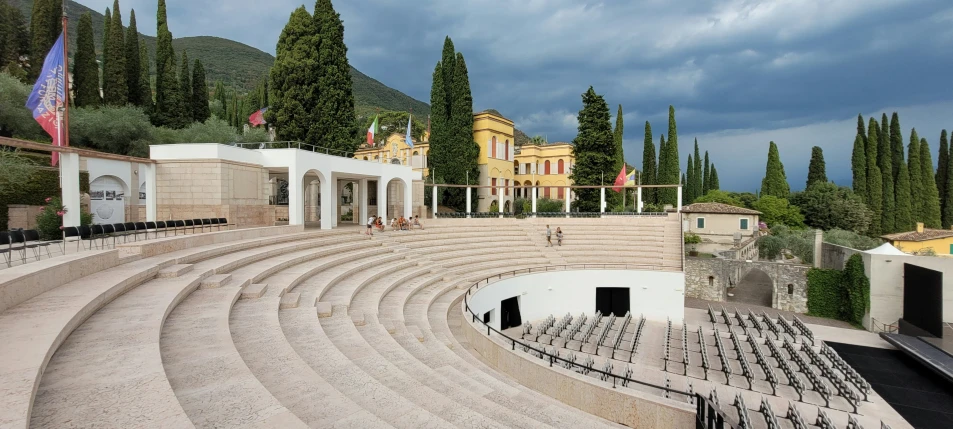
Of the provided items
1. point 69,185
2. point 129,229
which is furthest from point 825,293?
point 69,185

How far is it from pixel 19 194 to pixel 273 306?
16.6m

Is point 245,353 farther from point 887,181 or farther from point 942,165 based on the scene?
point 942,165

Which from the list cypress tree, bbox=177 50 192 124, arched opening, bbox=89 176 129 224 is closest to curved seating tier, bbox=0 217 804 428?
arched opening, bbox=89 176 129 224

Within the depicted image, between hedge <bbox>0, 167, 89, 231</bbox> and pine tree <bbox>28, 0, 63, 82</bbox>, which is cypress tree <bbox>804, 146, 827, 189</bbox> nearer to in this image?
hedge <bbox>0, 167, 89, 231</bbox>

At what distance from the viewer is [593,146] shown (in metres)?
34.8

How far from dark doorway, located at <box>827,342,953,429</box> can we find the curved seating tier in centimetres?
1102

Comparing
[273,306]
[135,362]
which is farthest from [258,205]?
[135,362]

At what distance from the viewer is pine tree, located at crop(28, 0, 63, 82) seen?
101 feet

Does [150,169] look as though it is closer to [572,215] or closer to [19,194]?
[19,194]

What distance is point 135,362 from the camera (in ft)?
13.9

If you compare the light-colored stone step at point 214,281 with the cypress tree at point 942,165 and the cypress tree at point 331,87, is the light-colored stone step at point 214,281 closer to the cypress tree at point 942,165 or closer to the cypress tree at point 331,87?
the cypress tree at point 331,87

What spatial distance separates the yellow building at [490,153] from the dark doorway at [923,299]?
89.9 feet

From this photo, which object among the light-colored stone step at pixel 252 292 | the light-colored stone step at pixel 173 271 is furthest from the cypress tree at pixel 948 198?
the light-colored stone step at pixel 173 271

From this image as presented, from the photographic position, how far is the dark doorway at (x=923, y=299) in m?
17.1
